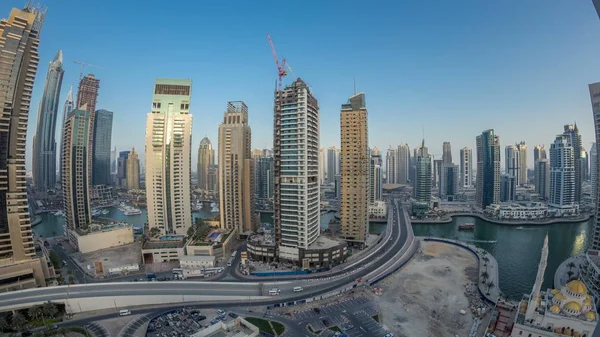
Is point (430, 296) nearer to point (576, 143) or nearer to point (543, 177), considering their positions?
point (576, 143)

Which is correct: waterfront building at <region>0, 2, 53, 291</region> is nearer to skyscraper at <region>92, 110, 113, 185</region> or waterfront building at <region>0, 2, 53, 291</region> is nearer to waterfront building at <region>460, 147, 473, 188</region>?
skyscraper at <region>92, 110, 113, 185</region>

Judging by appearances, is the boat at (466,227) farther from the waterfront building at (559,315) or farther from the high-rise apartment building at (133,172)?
the high-rise apartment building at (133,172)

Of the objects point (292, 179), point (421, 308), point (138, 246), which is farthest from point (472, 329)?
point (138, 246)

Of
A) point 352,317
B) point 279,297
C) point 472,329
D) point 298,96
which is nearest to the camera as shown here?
point 472,329

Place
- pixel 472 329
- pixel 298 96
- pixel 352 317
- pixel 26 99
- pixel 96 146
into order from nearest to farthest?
1. pixel 472 329
2. pixel 352 317
3. pixel 26 99
4. pixel 298 96
5. pixel 96 146

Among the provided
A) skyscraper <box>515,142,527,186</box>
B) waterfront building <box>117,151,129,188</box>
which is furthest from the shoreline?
waterfront building <box>117,151,129,188</box>

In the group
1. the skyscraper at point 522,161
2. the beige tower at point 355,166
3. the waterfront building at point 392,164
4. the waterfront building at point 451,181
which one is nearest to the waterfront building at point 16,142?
the beige tower at point 355,166

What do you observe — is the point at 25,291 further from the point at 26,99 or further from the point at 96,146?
the point at 96,146
